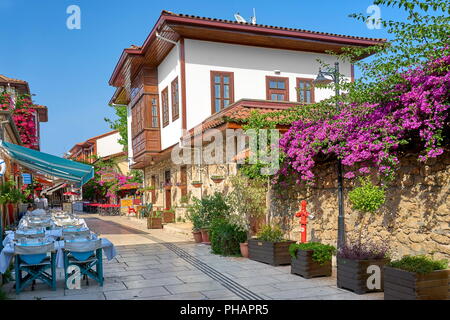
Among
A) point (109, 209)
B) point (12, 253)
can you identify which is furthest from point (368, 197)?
point (109, 209)

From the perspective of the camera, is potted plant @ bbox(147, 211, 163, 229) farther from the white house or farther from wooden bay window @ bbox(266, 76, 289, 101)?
wooden bay window @ bbox(266, 76, 289, 101)

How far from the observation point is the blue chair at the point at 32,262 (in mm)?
6582

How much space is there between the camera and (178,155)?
17.5 metres

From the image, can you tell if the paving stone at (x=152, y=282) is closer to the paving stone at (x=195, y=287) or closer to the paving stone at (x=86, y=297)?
the paving stone at (x=195, y=287)

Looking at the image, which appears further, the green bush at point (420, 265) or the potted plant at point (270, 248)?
the potted plant at point (270, 248)

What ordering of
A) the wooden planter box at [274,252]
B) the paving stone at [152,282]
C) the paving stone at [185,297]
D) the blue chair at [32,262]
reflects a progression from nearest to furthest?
the paving stone at [185,297] < the blue chair at [32,262] < the paving stone at [152,282] < the wooden planter box at [274,252]

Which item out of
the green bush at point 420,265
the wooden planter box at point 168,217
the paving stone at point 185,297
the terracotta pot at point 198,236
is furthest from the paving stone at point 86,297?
the wooden planter box at point 168,217

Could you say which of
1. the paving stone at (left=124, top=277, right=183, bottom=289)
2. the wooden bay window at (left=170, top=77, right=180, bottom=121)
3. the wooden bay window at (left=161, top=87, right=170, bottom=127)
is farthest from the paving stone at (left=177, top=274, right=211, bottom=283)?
the wooden bay window at (left=161, top=87, right=170, bottom=127)

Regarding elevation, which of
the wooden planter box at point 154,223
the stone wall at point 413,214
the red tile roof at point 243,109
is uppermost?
the red tile roof at point 243,109

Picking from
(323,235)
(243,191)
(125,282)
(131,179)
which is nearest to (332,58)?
(243,191)

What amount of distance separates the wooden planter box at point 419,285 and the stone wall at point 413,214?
34.8 inches

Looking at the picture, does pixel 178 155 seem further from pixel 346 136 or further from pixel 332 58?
pixel 346 136
